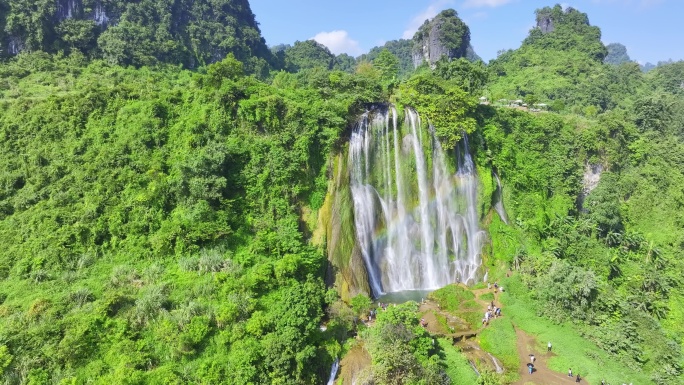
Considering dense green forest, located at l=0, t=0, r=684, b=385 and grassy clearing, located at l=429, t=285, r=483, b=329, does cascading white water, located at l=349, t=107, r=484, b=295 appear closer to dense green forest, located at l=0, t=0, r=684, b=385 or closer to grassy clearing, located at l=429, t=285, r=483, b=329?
dense green forest, located at l=0, t=0, r=684, b=385

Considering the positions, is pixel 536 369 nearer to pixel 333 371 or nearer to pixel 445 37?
pixel 333 371

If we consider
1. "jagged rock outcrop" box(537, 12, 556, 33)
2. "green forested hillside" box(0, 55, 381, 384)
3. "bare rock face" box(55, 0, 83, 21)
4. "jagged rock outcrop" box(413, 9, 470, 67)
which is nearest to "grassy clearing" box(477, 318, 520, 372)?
"green forested hillside" box(0, 55, 381, 384)

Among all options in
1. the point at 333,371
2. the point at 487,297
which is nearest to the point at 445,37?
the point at 487,297

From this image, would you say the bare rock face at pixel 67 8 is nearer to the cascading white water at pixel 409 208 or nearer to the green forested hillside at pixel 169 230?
the green forested hillside at pixel 169 230

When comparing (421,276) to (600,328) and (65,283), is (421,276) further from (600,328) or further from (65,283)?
(65,283)

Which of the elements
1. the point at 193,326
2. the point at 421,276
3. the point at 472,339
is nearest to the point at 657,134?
the point at 421,276

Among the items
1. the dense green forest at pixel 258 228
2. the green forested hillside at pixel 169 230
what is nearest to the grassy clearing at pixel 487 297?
the dense green forest at pixel 258 228

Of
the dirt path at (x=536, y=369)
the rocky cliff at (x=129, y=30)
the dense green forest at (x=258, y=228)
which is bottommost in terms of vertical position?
the dirt path at (x=536, y=369)
